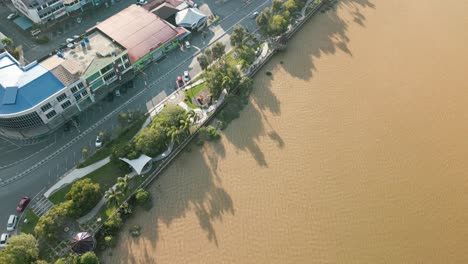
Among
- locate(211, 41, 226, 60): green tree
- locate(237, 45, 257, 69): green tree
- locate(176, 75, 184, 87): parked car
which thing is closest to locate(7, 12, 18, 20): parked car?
locate(176, 75, 184, 87): parked car

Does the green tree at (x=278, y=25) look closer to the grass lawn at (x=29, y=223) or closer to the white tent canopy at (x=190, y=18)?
the white tent canopy at (x=190, y=18)

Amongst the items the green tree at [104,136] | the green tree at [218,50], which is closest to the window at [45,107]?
the green tree at [104,136]

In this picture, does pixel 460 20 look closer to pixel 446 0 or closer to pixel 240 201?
pixel 446 0

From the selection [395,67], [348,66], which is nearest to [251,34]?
[348,66]

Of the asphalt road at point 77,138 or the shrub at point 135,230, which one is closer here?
the shrub at point 135,230

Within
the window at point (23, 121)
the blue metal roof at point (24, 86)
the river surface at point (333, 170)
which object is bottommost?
the river surface at point (333, 170)
